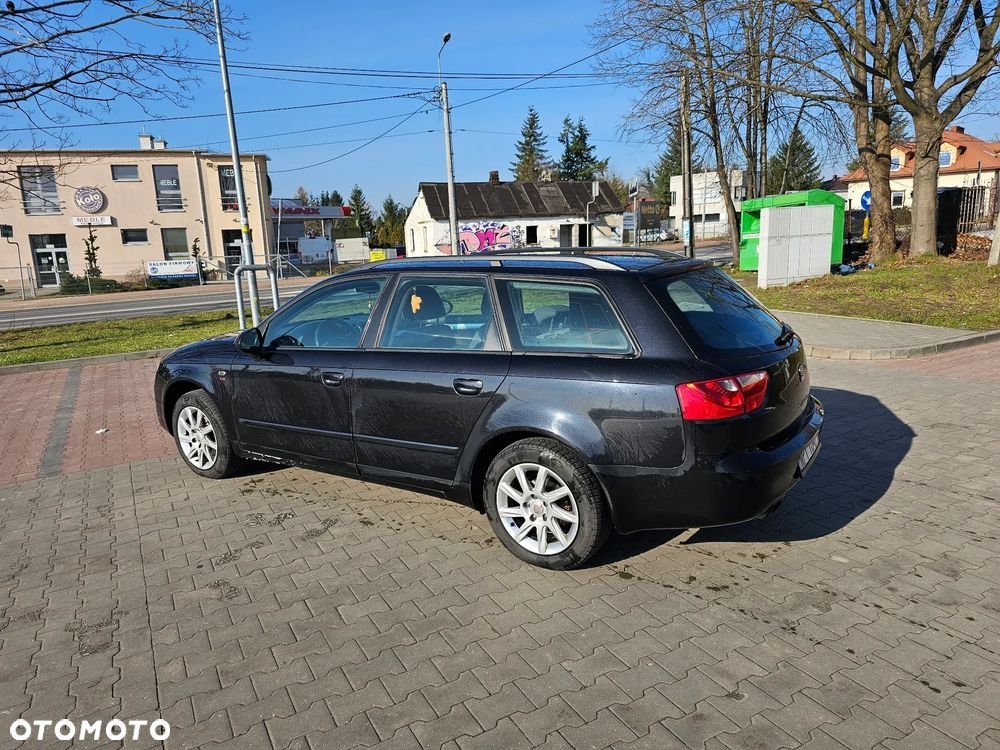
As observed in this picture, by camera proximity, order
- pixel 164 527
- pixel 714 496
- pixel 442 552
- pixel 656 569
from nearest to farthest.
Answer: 1. pixel 714 496
2. pixel 656 569
3. pixel 442 552
4. pixel 164 527

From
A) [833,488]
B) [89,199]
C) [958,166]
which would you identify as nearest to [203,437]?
[833,488]

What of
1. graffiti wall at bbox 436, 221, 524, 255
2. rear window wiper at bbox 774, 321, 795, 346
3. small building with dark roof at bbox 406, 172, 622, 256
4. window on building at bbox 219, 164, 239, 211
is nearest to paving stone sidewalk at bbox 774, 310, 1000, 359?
rear window wiper at bbox 774, 321, 795, 346

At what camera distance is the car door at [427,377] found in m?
3.72

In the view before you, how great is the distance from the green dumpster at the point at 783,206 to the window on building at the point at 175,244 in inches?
1345

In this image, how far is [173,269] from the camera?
123 ft

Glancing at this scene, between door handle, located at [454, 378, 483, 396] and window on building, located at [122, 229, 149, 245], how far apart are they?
4393 cm

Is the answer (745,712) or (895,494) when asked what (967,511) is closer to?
(895,494)

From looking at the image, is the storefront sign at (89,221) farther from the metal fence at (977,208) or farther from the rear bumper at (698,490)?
the rear bumper at (698,490)

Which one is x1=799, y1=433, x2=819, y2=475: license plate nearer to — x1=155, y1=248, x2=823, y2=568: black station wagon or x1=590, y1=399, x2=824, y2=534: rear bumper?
x1=155, y1=248, x2=823, y2=568: black station wagon

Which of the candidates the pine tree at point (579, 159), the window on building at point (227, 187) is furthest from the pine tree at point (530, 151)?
the window on building at point (227, 187)

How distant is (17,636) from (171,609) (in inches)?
26.9

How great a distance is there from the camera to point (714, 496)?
321cm

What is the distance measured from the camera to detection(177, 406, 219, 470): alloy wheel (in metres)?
5.18

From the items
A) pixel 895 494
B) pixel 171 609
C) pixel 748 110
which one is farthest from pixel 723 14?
pixel 171 609
